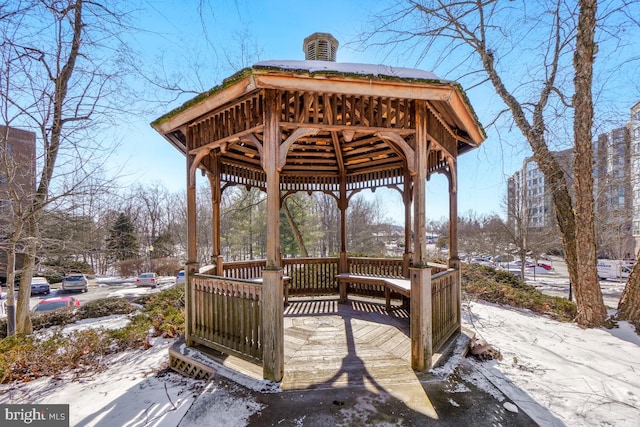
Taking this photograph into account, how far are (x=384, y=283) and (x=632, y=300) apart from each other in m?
4.89

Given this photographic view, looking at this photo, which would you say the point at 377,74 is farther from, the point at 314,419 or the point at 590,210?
the point at 590,210

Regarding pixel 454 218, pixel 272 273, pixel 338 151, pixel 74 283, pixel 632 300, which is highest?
pixel 338 151

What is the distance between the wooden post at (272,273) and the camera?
297cm

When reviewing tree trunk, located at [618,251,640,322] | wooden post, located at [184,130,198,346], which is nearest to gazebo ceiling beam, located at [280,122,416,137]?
wooden post, located at [184,130,198,346]

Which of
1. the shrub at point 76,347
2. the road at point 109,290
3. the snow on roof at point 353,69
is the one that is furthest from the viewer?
the road at point 109,290

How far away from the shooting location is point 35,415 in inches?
108

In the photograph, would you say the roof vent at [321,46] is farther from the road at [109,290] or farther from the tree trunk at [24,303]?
the road at [109,290]

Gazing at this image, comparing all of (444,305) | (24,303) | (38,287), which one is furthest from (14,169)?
(38,287)

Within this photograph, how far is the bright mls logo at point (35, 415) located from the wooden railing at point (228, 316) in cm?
139

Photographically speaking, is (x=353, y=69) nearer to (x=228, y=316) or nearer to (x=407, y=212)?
(x=228, y=316)

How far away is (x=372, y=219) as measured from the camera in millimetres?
27438

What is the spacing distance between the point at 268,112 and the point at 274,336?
235 cm

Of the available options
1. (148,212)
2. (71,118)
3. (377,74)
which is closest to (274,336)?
(377,74)

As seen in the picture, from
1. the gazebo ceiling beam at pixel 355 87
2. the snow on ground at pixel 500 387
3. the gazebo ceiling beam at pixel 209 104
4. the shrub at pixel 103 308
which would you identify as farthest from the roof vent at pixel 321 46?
the shrub at pixel 103 308
